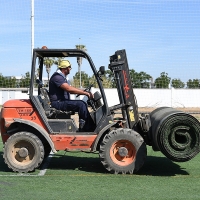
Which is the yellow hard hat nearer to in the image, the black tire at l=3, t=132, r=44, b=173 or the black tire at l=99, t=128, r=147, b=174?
the black tire at l=3, t=132, r=44, b=173

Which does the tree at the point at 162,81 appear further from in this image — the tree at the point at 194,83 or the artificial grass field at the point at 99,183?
the artificial grass field at the point at 99,183

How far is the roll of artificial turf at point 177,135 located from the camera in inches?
296

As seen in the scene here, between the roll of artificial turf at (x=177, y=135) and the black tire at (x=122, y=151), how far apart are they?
395 mm

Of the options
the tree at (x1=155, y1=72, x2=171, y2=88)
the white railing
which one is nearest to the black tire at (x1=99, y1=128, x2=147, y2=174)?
the tree at (x1=155, y1=72, x2=171, y2=88)

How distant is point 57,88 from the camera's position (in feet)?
27.0

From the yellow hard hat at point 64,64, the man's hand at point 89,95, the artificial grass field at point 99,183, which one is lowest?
the artificial grass field at point 99,183

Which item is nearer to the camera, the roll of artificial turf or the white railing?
the roll of artificial turf

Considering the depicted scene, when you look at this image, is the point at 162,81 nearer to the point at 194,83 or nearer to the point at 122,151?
the point at 194,83

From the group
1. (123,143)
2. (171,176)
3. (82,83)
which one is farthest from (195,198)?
(82,83)

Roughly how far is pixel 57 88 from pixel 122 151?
5.82 feet

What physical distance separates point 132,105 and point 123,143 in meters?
0.81

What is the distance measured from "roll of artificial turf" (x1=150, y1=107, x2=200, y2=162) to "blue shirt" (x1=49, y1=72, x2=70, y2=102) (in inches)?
77.9

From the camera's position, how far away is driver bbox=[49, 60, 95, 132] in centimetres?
810

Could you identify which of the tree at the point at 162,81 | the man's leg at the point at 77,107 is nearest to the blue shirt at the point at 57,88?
the man's leg at the point at 77,107
